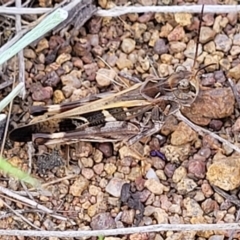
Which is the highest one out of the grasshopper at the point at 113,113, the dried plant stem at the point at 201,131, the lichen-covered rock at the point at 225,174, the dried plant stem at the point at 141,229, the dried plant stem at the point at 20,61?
the dried plant stem at the point at 20,61

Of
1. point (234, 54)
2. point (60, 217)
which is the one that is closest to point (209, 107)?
point (234, 54)

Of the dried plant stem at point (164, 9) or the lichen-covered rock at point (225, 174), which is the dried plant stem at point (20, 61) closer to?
the dried plant stem at point (164, 9)

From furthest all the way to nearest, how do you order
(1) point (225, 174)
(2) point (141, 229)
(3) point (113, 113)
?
(3) point (113, 113) < (1) point (225, 174) < (2) point (141, 229)

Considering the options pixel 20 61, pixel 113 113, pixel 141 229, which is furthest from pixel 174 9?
pixel 141 229

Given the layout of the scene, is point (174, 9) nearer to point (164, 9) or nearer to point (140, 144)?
point (164, 9)

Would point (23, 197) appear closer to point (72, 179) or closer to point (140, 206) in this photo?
point (72, 179)

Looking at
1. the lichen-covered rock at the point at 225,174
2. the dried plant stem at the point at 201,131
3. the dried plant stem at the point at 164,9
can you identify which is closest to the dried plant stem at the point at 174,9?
the dried plant stem at the point at 164,9
